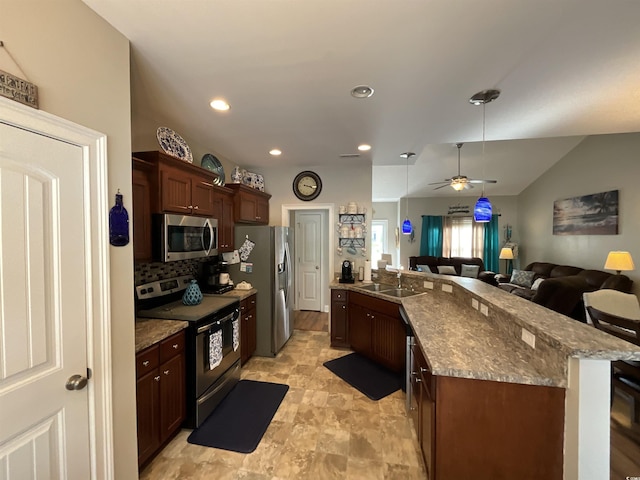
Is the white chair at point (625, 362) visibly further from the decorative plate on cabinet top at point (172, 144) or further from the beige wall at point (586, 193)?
the decorative plate on cabinet top at point (172, 144)

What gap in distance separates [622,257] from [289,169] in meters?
5.07

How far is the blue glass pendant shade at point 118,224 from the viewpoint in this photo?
1.28 metres

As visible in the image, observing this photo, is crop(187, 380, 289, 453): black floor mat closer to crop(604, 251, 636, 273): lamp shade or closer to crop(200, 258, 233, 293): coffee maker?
crop(200, 258, 233, 293): coffee maker

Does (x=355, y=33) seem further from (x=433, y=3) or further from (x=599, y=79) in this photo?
(x=599, y=79)

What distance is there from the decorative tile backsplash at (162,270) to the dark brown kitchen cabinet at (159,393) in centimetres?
67

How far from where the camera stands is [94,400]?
1.21 meters

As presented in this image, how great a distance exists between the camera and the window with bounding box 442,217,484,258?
7.47 m

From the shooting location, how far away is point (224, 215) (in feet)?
10.4

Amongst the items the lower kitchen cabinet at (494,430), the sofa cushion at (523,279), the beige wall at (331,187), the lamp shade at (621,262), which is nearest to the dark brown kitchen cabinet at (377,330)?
the beige wall at (331,187)

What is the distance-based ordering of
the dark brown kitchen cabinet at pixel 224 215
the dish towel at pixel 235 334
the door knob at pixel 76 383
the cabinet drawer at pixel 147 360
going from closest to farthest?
the door knob at pixel 76 383
the cabinet drawer at pixel 147 360
the dish towel at pixel 235 334
the dark brown kitchen cabinet at pixel 224 215

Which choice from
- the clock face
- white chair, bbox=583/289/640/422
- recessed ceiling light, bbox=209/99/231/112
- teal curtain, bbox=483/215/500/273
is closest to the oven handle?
recessed ceiling light, bbox=209/99/231/112

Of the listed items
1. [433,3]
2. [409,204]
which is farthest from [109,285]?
[409,204]

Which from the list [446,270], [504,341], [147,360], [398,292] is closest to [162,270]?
[147,360]

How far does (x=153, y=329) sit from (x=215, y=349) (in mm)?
603
